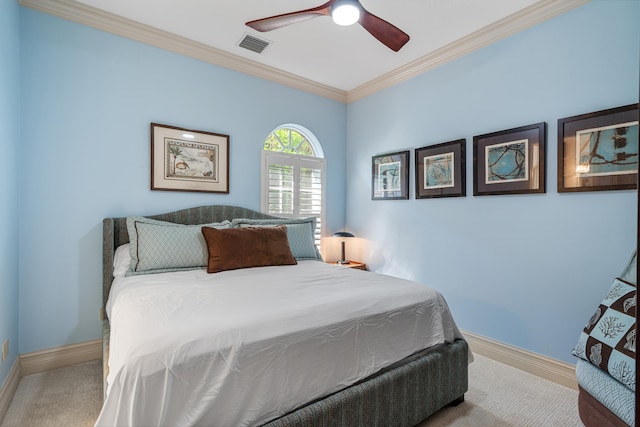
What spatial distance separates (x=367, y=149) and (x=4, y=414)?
12.7ft

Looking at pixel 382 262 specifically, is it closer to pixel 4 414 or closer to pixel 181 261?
pixel 181 261

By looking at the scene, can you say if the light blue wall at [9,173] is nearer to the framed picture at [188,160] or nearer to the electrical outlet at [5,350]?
the electrical outlet at [5,350]

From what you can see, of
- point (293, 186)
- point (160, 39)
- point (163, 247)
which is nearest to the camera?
point (163, 247)

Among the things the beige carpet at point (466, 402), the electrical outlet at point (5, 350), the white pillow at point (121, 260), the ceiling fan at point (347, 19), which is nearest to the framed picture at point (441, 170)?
the ceiling fan at point (347, 19)

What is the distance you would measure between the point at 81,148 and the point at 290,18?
1.98m

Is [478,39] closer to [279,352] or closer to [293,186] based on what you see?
[293,186]

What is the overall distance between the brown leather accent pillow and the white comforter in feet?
1.29

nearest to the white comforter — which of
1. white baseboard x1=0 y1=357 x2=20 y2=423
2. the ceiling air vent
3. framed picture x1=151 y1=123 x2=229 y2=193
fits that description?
white baseboard x1=0 y1=357 x2=20 y2=423

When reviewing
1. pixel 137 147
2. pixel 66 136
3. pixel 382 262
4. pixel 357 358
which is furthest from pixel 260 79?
pixel 357 358

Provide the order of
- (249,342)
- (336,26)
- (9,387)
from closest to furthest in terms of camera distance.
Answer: (249,342) < (9,387) < (336,26)

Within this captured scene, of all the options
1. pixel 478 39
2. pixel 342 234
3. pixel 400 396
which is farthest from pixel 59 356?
pixel 478 39

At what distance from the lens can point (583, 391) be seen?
5.22ft

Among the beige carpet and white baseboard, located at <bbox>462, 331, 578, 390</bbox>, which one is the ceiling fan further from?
white baseboard, located at <bbox>462, 331, 578, 390</bbox>

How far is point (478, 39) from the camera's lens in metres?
2.80
